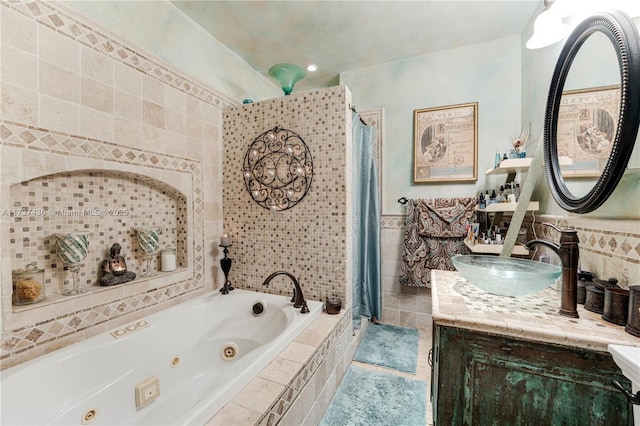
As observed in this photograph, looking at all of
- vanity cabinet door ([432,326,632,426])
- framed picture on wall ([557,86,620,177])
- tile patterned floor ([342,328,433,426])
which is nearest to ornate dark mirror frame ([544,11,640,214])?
framed picture on wall ([557,86,620,177])

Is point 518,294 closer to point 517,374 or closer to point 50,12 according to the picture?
point 517,374

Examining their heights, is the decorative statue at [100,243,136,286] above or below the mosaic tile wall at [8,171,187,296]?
below

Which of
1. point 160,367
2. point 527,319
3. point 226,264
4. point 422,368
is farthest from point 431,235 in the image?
point 160,367

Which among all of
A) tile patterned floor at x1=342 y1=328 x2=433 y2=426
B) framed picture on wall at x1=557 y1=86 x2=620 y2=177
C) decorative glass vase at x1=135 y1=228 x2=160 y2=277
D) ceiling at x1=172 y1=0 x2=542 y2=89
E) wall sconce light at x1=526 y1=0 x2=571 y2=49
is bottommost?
tile patterned floor at x1=342 y1=328 x2=433 y2=426

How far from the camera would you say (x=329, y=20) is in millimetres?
1995

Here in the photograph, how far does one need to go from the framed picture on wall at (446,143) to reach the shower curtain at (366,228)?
445mm

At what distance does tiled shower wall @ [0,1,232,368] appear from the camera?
107 cm

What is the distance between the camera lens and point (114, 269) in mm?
1450

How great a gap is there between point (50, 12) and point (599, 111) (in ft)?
7.77

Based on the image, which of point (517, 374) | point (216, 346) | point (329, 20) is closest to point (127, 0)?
point (329, 20)

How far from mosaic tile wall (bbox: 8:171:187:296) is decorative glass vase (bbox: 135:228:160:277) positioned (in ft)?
0.14

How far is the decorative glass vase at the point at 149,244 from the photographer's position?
5.23 ft

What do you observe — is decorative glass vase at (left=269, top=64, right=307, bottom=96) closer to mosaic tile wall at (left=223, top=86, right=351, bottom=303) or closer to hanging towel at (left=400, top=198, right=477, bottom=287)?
mosaic tile wall at (left=223, top=86, right=351, bottom=303)

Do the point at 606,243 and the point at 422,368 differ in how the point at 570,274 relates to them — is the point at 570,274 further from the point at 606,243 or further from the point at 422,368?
the point at 422,368
